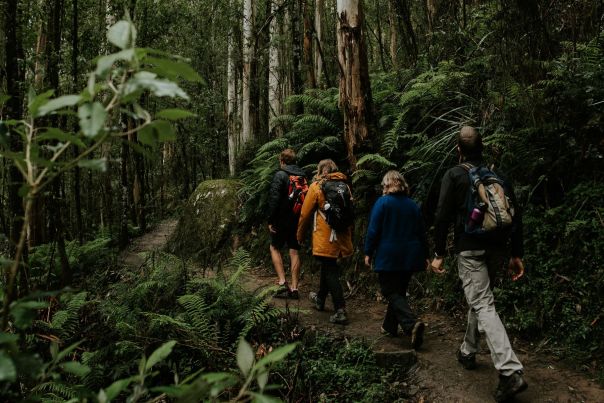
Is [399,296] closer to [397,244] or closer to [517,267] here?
[397,244]

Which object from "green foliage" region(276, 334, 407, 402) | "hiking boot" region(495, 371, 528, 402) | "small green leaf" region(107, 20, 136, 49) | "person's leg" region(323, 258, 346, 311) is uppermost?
Result: "small green leaf" region(107, 20, 136, 49)

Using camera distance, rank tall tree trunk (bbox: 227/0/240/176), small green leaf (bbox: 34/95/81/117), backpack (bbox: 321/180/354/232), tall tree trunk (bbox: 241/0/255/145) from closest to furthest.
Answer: small green leaf (bbox: 34/95/81/117), backpack (bbox: 321/180/354/232), tall tree trunk (bbox: 241/0/255/145), tall tree trunk (bbox: 227/0/240/176)

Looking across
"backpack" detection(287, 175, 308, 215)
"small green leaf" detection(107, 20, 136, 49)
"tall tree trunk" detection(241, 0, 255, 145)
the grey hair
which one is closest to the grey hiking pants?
the grey hair

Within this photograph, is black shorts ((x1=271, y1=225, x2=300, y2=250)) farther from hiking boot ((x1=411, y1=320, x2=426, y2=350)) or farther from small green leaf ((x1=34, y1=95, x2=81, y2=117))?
small green leaf ((x1=34, y1=95, x2=81, y2=117))

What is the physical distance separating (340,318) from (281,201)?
1.95 meters

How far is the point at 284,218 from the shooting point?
660 centimetres

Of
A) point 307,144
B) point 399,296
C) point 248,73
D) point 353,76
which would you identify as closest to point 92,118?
point 399,296

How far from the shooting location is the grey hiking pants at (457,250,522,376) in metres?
3.64

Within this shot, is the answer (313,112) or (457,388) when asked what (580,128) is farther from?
(313,112)

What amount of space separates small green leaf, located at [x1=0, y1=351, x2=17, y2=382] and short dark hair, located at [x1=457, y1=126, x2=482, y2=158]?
12.6ft

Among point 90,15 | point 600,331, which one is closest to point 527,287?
point 600,331

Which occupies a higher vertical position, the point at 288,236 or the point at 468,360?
the point at 288,236

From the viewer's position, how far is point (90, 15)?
14914 millimetres

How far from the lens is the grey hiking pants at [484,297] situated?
3.64m
